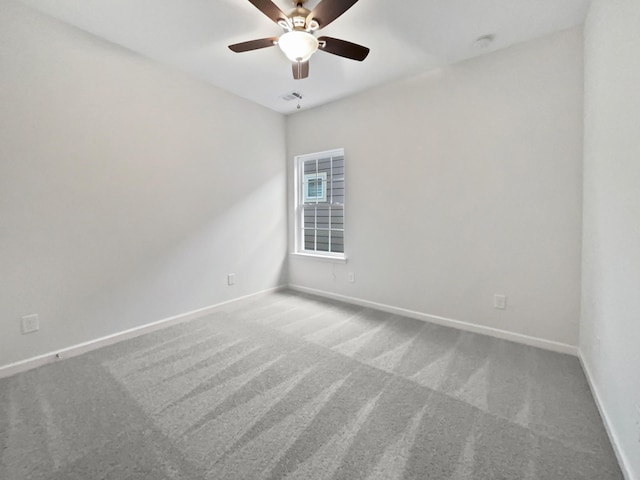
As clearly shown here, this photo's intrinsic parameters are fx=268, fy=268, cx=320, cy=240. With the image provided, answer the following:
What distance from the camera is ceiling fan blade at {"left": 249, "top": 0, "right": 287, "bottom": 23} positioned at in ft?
5.23

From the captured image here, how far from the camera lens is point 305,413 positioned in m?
1.57

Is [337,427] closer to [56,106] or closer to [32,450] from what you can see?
[32,450]

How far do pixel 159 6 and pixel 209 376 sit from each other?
8.87 ft

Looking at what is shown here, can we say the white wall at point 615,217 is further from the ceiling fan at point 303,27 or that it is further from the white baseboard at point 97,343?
the white baseboard at point 97,343

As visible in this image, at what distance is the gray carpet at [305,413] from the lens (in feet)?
4.08

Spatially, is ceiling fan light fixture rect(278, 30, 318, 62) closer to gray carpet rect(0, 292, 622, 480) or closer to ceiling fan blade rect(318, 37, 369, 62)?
ceiling fan blade rect(318, 37, 369, 62)

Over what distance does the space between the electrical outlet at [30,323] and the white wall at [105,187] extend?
37 millimetres

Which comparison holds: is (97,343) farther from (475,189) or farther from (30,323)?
(475,189)

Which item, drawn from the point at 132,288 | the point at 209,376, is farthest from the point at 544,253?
the point at 132,288

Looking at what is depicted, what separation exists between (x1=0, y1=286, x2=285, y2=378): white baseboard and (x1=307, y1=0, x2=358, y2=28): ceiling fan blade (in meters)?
2.96

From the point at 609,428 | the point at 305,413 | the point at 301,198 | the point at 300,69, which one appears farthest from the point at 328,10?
the point at 609,428

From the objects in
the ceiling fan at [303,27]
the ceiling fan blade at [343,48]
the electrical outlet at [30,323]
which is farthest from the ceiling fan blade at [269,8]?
the electrical outlet at [30,323]

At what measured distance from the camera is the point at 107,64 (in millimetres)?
2350

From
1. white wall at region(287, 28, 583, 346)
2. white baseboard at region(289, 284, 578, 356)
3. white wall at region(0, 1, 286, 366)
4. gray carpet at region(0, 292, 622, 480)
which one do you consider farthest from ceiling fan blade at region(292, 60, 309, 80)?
white baseboard at region(289, 284, 578, 356)
